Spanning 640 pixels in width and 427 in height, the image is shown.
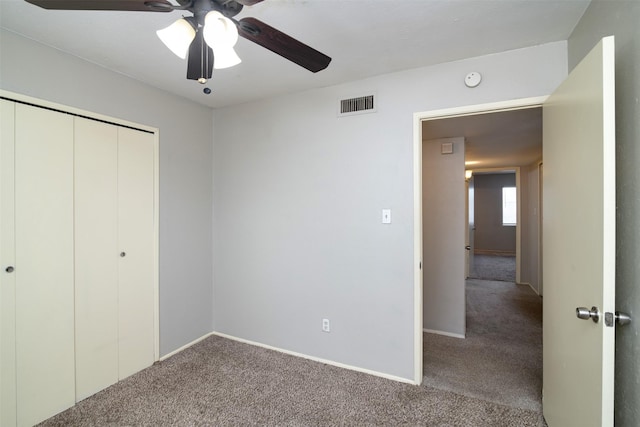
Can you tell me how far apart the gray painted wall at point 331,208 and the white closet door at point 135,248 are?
2.41 ft

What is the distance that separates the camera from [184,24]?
4.00ft

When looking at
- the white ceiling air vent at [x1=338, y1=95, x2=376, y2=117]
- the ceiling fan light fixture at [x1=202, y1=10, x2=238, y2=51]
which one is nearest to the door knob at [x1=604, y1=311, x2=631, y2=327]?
the ceiling fan light fixture at [x1=202, y1=10, x2=238, y2=51]

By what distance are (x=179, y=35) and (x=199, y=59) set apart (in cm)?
15

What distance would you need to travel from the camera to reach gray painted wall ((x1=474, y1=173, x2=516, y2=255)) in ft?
30.0

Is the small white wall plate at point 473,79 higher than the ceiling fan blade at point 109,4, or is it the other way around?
the small white wall plate at point 473,79

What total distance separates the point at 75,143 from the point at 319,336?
2.42m

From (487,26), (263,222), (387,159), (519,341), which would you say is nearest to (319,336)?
→ (263,222)

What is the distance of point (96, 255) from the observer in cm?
230

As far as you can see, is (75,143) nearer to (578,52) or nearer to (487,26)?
(487,26)

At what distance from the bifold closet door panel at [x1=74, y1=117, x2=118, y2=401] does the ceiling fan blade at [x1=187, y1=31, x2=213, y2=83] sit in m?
1.35

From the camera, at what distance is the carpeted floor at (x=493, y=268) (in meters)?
6.30

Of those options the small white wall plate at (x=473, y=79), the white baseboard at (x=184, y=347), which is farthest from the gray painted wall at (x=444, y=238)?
the white baseboard at (x=184, y=347)

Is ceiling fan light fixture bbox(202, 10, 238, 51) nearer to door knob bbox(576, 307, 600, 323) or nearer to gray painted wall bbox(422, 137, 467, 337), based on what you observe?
door knob bbox(576, 307, 600, 323)

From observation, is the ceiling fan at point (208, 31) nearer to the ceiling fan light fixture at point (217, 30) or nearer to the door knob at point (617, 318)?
the ceiling fan light fixture at point (217, 30)
